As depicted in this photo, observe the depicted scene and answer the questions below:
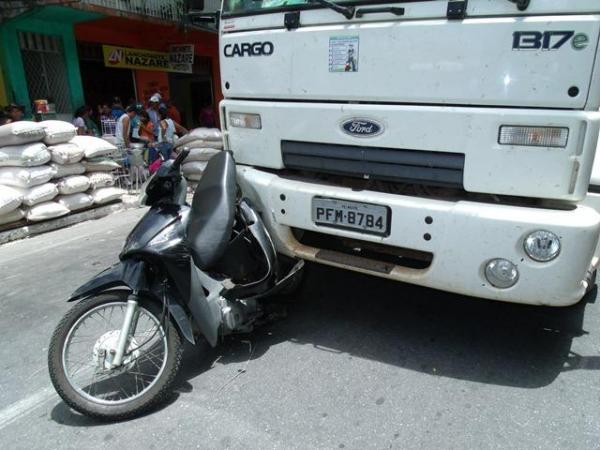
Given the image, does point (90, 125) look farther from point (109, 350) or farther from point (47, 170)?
point (109, 350)

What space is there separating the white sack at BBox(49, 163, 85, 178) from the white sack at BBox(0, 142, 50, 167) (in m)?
0.27

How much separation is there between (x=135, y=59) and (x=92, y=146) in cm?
736

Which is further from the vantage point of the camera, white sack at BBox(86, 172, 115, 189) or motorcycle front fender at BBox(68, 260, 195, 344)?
white sack at BBox(86, 172, 115, 189)

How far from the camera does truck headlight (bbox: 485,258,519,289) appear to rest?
2496 mm

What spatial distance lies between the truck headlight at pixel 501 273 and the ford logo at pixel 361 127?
941 mm

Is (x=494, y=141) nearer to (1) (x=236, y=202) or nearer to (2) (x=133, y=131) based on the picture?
(1) (x=236, y=202)

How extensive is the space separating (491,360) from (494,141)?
132 centimetres

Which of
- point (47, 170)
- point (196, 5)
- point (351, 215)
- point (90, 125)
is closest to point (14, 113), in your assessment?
point (90, 125)

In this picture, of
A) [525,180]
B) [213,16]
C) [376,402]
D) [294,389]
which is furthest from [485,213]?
[213,16]

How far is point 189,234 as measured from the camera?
268cm

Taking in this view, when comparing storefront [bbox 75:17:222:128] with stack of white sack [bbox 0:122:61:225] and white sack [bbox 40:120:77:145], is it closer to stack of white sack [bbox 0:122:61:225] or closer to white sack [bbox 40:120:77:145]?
white sack [bbox 40:120:77:145]

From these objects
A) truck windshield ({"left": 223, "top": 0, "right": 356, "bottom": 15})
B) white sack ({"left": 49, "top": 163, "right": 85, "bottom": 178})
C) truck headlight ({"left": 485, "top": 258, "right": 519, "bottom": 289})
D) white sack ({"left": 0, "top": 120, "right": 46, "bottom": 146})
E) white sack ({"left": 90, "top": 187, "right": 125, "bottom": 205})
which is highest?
truck windshield ({"left": 223, "top": 0, "right": 356, "bottom": 15})

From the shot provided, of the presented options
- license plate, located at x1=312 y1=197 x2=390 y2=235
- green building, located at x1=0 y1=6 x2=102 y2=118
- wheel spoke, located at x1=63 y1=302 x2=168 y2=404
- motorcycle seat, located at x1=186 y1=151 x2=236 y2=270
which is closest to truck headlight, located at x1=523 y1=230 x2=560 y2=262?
license plate, located at x1=312 y1=197 x2=390 y2=235

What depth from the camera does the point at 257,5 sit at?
3.19 meters
